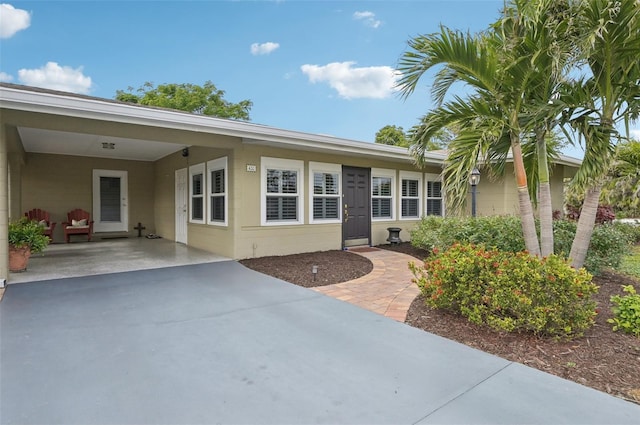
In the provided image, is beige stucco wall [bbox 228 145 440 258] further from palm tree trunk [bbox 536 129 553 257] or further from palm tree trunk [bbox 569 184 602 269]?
palm tree trunk [bbox 569 184 602 269]

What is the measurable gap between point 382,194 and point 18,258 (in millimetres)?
8002

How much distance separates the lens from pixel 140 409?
2053 mm

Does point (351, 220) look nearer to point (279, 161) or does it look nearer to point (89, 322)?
point (279, 161)

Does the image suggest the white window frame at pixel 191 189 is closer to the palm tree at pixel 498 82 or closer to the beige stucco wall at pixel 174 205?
the beige stucco wall at pixel 174 205

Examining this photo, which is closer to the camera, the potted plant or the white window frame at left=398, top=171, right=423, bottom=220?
the potted plant

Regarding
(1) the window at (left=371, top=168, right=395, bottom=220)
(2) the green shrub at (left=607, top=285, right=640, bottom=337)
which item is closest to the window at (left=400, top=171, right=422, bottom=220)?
(1) the window at (left=371, top=168, right=395, bottom=220)

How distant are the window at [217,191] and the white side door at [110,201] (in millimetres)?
4859

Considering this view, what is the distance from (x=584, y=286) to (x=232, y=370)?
3064 millimetres

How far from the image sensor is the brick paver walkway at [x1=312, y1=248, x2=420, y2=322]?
13.5ft

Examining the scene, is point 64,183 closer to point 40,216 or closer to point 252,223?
point 40,216

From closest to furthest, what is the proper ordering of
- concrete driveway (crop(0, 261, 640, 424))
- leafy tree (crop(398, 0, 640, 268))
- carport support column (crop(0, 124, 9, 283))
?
concrete driveway (crop(0, 261, 640, 424)) → leafy tree (crop(398, 0, 640, 268)) → carport support column (crop(0, 124, 9, 283))

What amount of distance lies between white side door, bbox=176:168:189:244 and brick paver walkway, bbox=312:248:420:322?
5.49 metres

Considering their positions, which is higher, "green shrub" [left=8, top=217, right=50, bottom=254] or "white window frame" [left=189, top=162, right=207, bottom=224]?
"white window frame" [left=189, top=162, right=207, bottom=224]

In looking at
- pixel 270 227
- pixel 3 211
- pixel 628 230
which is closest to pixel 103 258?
pixel 3 211
